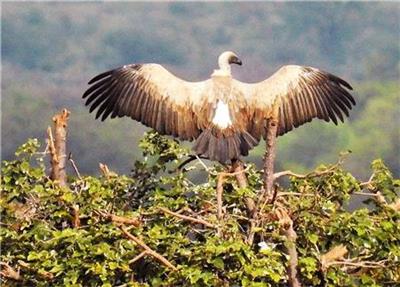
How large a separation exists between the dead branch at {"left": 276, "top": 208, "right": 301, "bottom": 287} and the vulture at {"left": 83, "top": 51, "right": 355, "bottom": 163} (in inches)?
56.2

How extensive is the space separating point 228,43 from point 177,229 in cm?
6465

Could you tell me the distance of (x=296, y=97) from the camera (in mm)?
10422

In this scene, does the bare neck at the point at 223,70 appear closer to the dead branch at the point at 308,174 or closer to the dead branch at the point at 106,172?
the dead branch at the point at 106,172

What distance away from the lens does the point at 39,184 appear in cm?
894

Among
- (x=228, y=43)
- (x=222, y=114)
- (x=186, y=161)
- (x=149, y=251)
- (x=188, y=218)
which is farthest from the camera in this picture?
(x=228, y=43)

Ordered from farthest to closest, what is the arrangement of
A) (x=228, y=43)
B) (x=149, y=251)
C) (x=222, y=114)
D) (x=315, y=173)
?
(x=228, y=43) < (x=222, y=114) < (x=315, y=173) < (x=149, y=251)

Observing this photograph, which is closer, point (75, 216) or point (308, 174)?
point (75, 216)

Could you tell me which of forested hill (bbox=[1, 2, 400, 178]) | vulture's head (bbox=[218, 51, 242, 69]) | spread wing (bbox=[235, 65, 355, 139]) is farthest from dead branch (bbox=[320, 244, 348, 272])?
forested hill (bbox=[1, 2, 400, 178])

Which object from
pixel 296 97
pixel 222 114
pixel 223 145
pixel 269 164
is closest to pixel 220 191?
pixel 269 164

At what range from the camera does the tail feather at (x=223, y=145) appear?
31.6 ft

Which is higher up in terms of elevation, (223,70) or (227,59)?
(227,59)

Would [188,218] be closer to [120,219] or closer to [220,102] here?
[120,219]

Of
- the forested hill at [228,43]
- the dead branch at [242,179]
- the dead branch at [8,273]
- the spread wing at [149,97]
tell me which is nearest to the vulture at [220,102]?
the spread wing at [149,97]

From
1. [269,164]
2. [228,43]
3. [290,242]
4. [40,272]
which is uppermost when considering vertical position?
[228,43]
